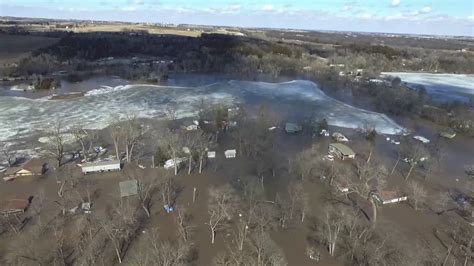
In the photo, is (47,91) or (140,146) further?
(47,91)

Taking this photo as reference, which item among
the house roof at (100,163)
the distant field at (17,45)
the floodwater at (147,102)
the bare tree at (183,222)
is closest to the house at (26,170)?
the house roof at (100,163)

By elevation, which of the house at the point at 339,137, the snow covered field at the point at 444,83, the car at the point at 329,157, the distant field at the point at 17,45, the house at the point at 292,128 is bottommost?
the car at the point at 329,157

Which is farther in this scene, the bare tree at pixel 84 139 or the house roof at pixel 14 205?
the bare tree at pixel 84 139

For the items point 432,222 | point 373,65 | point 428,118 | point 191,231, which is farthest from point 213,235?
point 373,65

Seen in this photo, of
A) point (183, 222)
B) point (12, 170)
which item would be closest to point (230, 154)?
point (183, 222)

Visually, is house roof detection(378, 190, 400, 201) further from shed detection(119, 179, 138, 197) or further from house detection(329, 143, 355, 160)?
shed detection(119, 179, 138, 197)

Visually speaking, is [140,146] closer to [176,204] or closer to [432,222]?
[176,204]

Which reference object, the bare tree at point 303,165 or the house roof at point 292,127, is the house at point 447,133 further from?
the bare tree at point 303,165
